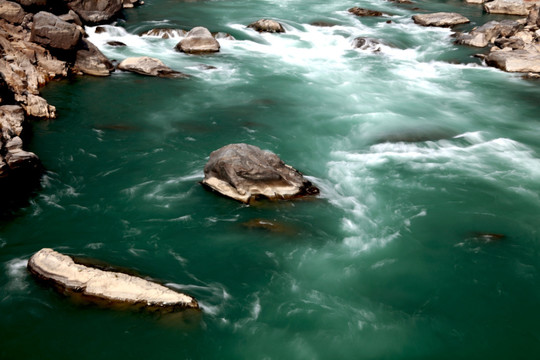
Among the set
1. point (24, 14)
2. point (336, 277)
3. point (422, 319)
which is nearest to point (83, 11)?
point (24, 14)

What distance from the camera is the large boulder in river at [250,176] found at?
36.7 feet

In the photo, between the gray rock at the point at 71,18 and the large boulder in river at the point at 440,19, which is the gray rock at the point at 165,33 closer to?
the gray rock at the point at 71,18

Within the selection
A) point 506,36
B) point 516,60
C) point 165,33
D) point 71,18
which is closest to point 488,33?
point 506,36

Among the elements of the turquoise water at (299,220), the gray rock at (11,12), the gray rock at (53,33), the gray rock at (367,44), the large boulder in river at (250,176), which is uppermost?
the gray rock at (11,12)

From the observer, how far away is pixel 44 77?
58.7 ft

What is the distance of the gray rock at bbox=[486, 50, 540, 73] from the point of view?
21431 millimetres

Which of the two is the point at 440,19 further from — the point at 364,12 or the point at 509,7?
the point at 509,7

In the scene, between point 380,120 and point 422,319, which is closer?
point 422,319

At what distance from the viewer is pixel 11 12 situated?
18.8m

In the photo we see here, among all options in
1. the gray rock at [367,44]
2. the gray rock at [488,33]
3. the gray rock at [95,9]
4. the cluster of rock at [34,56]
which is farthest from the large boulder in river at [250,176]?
the gray rock at [488,33]

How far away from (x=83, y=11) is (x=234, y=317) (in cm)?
2147

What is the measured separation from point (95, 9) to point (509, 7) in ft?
85.6

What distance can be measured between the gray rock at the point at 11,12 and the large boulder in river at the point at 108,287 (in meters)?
14.2

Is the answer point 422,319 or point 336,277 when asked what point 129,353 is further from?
point 422,319
